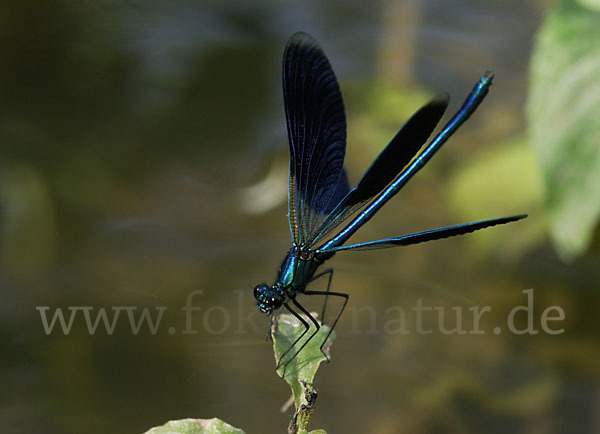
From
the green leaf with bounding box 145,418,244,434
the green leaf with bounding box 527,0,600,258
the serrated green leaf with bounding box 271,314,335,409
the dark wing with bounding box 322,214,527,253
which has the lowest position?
the green leaf with bounding box 145,418,244,434

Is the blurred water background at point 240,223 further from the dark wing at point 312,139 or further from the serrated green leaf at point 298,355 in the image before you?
the serrated green leaf at point 298,355

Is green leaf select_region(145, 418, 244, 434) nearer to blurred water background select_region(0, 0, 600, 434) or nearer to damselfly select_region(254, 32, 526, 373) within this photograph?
damselfly select_region(254, 32, 526, 373)

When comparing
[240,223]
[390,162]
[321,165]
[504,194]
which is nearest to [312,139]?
[321,165]

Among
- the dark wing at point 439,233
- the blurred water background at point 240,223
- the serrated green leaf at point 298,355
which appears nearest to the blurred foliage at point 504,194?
the blurred water background at point 240,223

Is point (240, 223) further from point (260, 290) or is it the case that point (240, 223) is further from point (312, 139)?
point (260, 290)

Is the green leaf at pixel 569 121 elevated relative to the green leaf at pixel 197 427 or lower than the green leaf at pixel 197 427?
elevated

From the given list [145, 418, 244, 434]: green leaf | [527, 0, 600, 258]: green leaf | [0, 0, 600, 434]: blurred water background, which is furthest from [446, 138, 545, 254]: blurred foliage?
[145, 418, 244, 434]: green leaf
